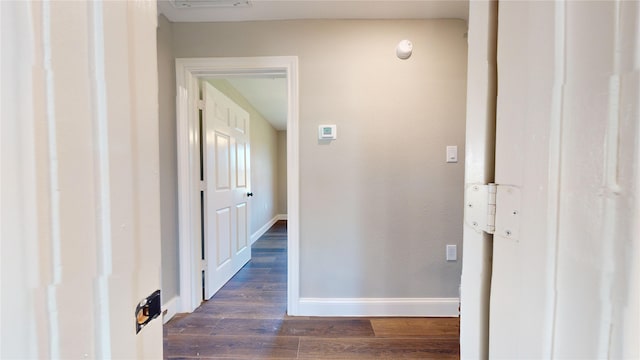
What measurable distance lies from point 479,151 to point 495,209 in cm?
10

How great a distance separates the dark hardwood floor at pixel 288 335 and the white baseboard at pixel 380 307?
0.05m

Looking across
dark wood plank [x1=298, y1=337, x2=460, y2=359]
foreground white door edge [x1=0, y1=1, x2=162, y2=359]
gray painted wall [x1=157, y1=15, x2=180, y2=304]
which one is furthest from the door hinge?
gray painted wall [x1=157, y1=15, x2=180, y2=304]

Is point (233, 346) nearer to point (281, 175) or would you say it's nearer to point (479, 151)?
point (479, 151)

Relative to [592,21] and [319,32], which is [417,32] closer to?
[319,32]

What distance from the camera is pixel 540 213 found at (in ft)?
1.07

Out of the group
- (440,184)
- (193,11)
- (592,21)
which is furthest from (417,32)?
(592,21)

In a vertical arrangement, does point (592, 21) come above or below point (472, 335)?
above

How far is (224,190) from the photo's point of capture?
7.95ft

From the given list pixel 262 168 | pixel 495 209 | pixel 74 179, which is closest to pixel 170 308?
pixel 74 179

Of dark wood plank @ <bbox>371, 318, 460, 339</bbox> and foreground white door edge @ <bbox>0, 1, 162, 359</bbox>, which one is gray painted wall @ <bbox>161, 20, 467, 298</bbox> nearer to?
dark wood plank @ <bbox>371, 318, 460, 339</bbox>

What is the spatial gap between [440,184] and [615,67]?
1.78 metres

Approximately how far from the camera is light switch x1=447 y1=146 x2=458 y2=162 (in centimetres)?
190

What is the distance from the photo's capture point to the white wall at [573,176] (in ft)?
0.85

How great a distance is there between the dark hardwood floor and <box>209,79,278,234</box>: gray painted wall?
2143 millimetres
